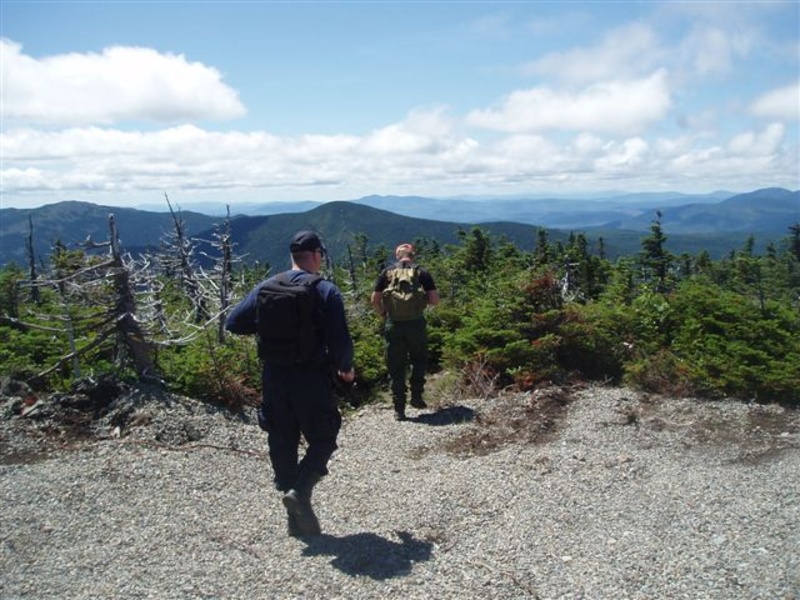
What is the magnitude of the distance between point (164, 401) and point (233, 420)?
38.3 inches

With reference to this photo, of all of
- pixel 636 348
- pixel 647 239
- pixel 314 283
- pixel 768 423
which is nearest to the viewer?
pixel 314 283

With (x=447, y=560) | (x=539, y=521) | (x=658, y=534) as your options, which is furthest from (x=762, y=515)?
(x=447, y=560)

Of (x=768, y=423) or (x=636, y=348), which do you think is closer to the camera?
(x=768, y=423)

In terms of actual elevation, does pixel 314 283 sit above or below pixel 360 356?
above

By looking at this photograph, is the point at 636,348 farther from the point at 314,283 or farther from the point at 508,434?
the point at 314,283

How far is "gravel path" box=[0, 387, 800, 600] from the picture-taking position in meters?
4.42

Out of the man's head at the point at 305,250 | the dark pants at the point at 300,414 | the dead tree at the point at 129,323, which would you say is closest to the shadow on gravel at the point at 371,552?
the dark pants at the point at 300,414

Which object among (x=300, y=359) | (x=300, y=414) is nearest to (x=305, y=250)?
(x=300, y=359)

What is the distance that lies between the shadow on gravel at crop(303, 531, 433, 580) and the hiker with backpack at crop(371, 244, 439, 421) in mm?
3774

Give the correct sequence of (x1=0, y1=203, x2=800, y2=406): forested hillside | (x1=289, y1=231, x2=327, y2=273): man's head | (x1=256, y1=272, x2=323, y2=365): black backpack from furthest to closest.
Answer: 1. (x1=0, y1=203, x2=800, y2=406): forested hillside
2. (x1=289, y1=231, x2=327, y2=273): man's head
3. (x1=256, y1=272, x2=323, y2=365): black backpack

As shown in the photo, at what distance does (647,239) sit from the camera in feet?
147

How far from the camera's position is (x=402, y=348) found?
8.95 meters

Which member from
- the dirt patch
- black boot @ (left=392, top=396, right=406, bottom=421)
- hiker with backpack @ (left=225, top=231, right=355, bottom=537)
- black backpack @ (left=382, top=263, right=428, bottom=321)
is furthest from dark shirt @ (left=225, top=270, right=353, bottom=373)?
black boot @ (left=392, top=396, right=406, bottom=421)

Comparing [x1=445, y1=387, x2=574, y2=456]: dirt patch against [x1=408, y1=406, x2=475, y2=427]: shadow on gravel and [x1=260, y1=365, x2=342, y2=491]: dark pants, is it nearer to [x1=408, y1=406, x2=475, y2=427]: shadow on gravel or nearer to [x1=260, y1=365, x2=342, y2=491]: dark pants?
[x1=408, y1=406, x2=475, y2=427]: shadow on gravel
